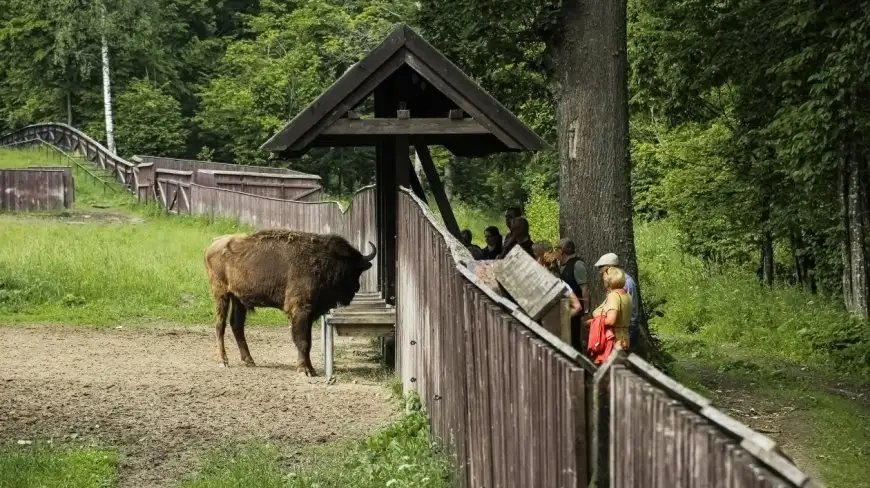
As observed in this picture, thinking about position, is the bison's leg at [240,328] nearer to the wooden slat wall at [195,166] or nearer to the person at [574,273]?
the person at [574,273]

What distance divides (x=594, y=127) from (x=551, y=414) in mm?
8890

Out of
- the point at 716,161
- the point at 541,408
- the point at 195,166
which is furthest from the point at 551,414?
the point at 195,166

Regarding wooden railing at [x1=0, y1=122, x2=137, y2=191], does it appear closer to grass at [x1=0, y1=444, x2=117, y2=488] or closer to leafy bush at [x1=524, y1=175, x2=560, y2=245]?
leafy bush at [x1=524, y1=175, x2=560, y2=245]

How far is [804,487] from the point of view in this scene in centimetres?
242

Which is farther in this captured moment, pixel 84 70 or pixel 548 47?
pixel 84 70

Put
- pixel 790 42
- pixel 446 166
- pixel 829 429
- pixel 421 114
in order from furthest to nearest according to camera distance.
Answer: pixel 446 166 < pixel 790 42 < pixel 421 114 < pixel 829 429

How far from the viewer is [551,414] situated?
4.46m

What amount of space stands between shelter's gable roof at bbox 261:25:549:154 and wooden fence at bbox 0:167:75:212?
83.5ft

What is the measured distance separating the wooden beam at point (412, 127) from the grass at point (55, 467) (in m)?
4.55

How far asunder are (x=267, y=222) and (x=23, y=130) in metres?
30.6

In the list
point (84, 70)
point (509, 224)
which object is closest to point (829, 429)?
point (509, 224)

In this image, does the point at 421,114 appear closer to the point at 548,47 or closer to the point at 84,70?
the point at 548,47

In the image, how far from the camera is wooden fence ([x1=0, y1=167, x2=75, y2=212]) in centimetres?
3562

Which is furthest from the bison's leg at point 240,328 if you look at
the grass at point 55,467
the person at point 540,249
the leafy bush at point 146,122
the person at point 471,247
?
the leafy bush at point 146,122
